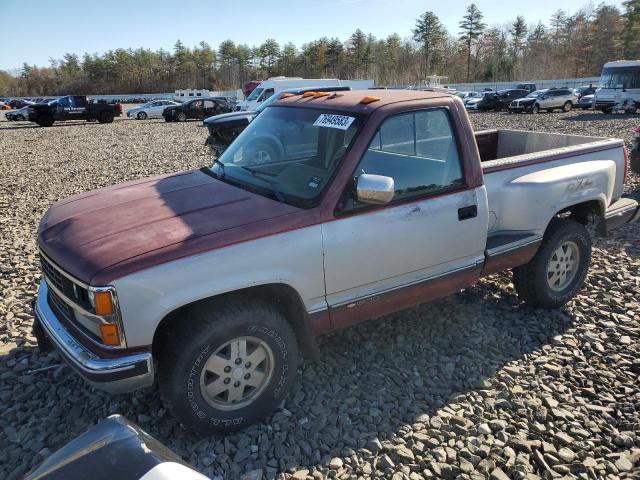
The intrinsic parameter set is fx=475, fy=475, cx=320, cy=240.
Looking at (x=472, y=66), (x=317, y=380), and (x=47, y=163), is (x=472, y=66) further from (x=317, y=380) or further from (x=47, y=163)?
(x=317, y=380)

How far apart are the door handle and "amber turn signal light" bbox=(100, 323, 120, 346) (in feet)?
7.95

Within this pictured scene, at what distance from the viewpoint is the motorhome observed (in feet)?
80.6

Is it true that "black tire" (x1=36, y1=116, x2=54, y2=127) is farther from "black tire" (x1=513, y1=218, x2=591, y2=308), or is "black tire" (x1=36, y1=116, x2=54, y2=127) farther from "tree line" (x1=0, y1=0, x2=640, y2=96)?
"tree line" (x1=0, y1=0, x2=640, y2=96)

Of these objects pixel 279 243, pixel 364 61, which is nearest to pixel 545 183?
pixel 279 243

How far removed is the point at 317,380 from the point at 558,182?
2613 mm

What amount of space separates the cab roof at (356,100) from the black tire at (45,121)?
2909cm

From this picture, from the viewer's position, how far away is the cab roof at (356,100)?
131 inches

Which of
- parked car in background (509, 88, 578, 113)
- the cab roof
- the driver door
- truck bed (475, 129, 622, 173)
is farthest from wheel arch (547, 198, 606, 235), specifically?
parked car in background (509, 88, 578, 113)

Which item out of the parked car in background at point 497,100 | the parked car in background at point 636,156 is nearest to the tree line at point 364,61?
the parked car in background at point 497,100

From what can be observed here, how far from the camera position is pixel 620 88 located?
25.2m

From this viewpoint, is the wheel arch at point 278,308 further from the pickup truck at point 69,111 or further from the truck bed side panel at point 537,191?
the pickup truck at point 69,111

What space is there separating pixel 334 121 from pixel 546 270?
8.05 feet

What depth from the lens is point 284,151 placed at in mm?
3557

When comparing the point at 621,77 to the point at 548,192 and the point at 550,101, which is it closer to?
the point at 550,101
